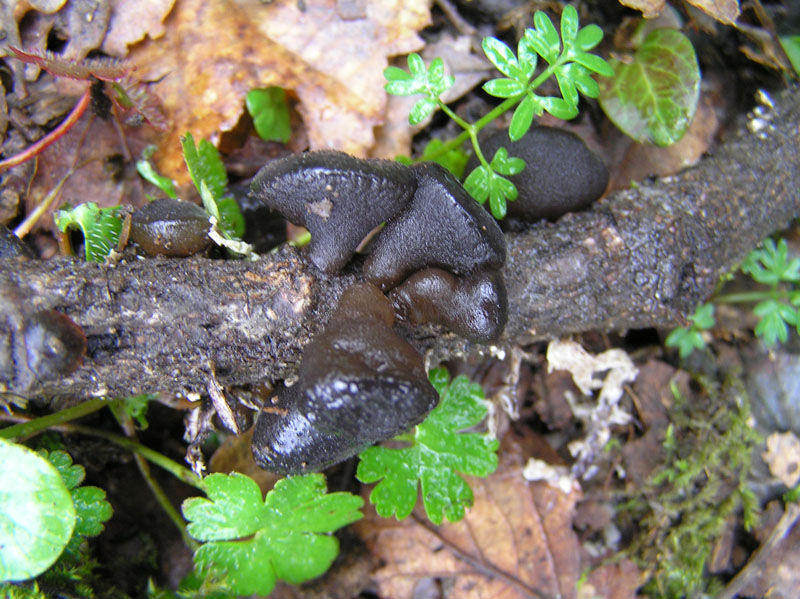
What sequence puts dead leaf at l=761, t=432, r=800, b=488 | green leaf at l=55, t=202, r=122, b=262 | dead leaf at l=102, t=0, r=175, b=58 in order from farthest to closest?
1. dead leaf at l=761, t=432, r=800, b=488
2. dead leaf at l=102, t=0, r=175, b=58
3. green leaf at l=55, t=202, r=122, b=262

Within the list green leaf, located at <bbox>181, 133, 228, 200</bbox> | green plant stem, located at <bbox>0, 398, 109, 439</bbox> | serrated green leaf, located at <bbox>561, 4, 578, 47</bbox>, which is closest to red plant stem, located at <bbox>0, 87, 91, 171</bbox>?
green leaf, located at <bbox>181, 133, 228, 200</bbox>

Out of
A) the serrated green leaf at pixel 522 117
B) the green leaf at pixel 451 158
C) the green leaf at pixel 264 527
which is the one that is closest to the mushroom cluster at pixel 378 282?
the green leaf at pixel 264 527

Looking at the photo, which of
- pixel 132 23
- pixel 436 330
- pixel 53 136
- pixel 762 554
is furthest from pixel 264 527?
pixel 762 554

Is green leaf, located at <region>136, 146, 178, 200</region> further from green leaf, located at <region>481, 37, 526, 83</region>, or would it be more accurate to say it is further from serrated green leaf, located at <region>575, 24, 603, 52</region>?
serrated green leaf, located at <region>575, 24, 603, 52</region>

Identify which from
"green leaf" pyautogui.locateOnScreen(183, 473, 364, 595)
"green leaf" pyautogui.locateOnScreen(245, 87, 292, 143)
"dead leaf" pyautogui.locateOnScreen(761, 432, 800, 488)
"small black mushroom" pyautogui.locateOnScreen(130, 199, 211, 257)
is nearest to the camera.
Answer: "small black mushroom" pyautogui.locateOnScreen(130, 199, 211, 257)

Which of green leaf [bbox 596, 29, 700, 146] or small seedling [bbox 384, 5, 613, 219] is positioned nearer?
small seedling [bbox 384, 5, 613, 219]

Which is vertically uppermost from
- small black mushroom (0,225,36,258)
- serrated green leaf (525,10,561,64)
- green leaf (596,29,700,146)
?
serrated green leaf (525,10,561,64)

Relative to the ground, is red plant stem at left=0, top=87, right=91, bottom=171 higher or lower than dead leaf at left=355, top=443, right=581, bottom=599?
higher

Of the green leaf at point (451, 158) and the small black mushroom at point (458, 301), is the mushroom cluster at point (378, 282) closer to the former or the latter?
the small black mushroom at point (458, 301)
